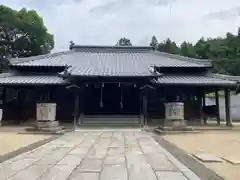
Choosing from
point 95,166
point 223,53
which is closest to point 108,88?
point 95,166

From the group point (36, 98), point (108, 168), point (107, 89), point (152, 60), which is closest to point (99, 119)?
point (107, 89)

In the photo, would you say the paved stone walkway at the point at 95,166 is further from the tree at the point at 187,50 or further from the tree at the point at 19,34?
the tree at the point at 187,50

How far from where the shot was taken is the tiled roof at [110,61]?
72.0 ft

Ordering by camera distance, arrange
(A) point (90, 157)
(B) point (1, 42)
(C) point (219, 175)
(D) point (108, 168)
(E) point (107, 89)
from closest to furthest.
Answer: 1. (C) point (219, 175)
2. (D) point (108, 168)
3. (A) point (90, 157)
4. (E) point (107, 89)
5. (B) point (1, 42)

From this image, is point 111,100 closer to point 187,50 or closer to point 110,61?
point 110,61

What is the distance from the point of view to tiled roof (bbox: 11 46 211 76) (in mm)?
21956

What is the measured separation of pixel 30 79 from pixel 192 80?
1021 cm

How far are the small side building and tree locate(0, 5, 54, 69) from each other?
25.0 metres

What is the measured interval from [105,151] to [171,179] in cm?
407

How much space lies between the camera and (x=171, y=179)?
246 inches

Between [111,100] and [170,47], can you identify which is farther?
[170,47]

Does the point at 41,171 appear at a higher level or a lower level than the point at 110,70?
lower

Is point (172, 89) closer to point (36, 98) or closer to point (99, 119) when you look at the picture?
point (99, 119)

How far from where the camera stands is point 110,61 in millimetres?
25438
